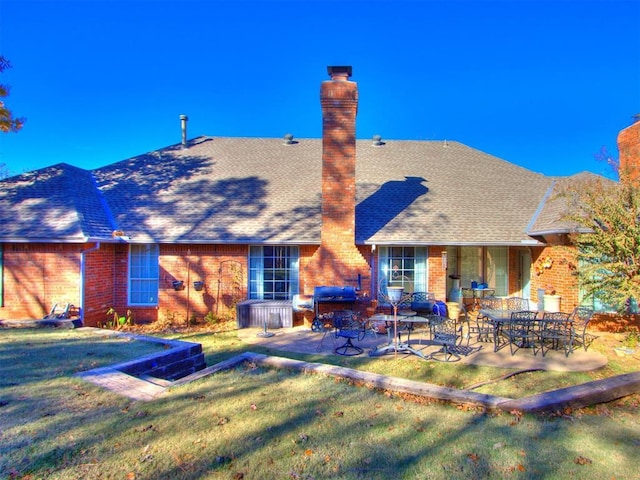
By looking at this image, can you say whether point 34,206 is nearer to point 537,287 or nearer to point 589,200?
point 589,200

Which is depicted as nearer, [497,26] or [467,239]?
[467,239]

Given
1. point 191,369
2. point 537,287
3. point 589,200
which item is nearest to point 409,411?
point 191,369

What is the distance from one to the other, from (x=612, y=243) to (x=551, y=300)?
294cm

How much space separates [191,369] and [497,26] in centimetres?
1501

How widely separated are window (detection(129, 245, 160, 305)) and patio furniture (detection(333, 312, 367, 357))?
236 inches

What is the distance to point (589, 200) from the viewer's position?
25.3 ft

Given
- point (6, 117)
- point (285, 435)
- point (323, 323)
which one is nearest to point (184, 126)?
point (6, 117)

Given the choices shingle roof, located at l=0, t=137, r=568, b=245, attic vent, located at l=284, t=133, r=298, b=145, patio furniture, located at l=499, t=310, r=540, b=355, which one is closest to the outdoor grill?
shingle roof, located at l=0, t=137, r=568, b=245

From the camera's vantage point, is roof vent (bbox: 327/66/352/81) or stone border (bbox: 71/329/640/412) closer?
stone border (bbox: 71/329/640/412)

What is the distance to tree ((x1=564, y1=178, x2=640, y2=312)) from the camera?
7082mm

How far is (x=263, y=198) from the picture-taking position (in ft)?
40.5

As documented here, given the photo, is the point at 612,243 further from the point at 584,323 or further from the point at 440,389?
the point at 440,389

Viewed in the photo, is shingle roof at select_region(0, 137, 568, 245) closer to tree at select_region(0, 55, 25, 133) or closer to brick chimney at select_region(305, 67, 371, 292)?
brick chimney at select_region(305, 67, 371, 292)

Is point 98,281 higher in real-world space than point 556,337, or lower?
higher
